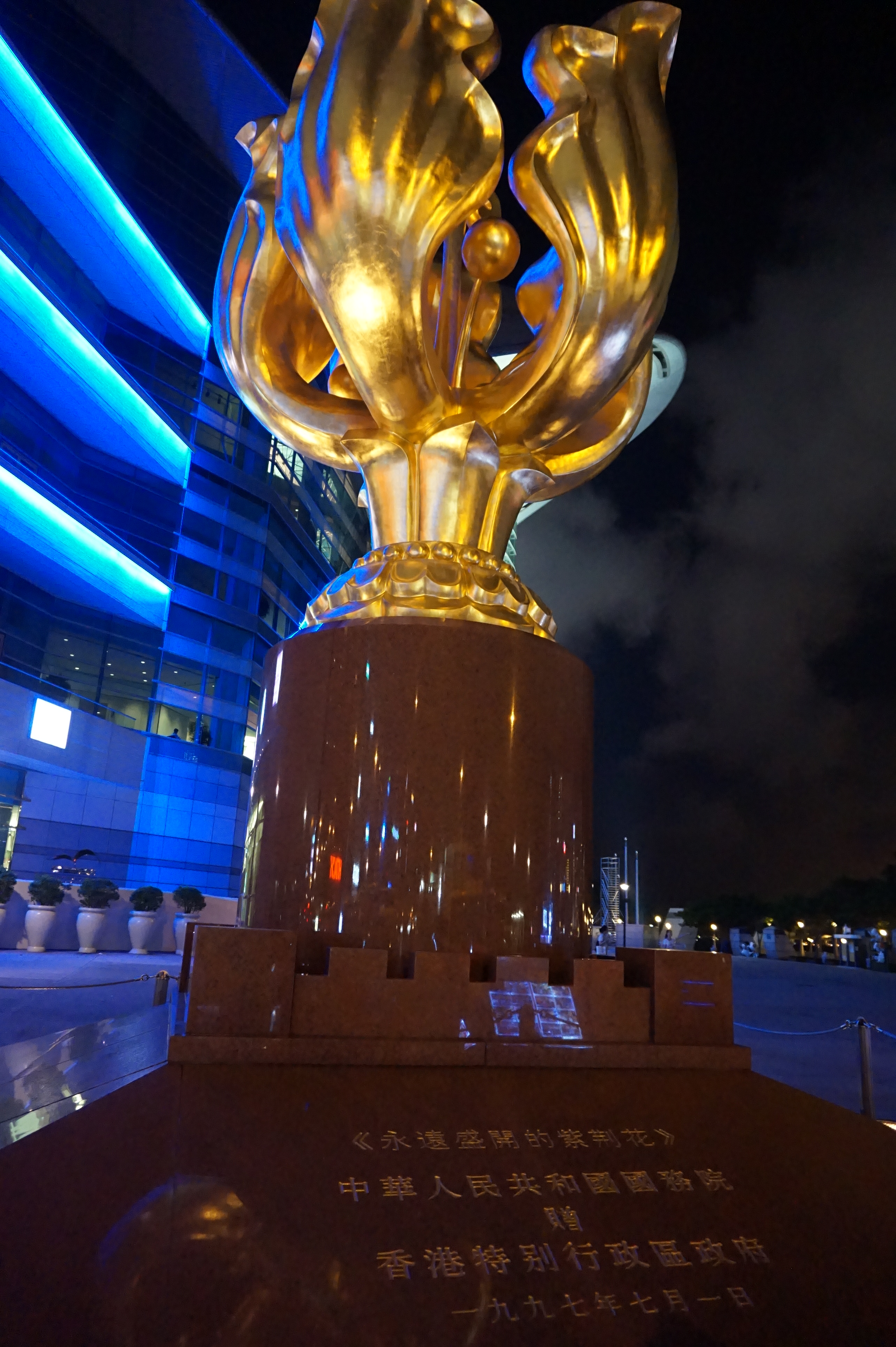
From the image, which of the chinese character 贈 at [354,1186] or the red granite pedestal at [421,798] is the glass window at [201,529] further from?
the chinese character 贈 at [354,1186]

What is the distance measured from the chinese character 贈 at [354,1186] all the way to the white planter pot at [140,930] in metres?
12.1

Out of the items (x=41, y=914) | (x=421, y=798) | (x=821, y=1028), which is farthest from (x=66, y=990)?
(x=821, y=1028)

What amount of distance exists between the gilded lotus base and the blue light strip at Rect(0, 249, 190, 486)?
19390 mm

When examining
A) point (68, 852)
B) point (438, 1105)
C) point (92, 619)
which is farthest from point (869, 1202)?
point (92, 619)

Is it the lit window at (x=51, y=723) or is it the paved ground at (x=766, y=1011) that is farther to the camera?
the lit window at (x=51, y=723)

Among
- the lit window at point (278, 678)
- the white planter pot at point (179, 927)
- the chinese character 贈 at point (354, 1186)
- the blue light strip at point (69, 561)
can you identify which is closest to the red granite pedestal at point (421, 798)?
the lit window at point (278, 678)

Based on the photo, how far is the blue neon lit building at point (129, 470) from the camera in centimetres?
1988

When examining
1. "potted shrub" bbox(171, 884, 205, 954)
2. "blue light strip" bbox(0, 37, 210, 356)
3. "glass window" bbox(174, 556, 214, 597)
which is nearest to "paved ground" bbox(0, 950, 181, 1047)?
"potted shrub" bbox(171, 884, 205, 954)

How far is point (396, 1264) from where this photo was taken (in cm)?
148

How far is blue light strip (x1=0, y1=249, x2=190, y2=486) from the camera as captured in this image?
63.1 ft

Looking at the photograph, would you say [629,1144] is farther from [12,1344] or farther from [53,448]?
[53,448]

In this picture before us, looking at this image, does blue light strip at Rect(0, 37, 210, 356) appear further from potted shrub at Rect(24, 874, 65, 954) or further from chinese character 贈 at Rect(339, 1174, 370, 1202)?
chinese character 贈 at Rect(339, 1174, 370, 1202)

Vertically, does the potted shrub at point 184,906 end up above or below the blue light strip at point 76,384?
below

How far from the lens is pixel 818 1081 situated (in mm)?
5211
